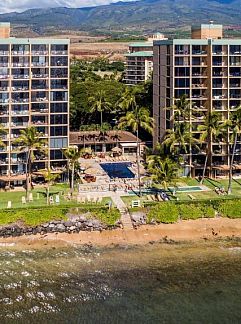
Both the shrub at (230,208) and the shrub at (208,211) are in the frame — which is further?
the shrub at (230,208)

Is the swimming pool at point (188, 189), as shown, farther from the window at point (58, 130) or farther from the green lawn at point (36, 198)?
the window at point (58, 130)

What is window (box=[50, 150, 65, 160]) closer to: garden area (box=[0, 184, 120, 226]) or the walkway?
garden area (box=[0, 184, 120, 226])

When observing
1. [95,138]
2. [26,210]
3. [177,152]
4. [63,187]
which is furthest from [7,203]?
[95,138]

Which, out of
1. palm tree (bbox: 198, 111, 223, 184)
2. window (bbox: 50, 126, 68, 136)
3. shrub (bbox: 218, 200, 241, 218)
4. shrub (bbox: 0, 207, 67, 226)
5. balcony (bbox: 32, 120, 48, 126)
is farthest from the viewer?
window (bbox: 50, 126, 68, 136)

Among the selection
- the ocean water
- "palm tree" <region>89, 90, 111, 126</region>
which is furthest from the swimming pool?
"palm tree" <region>89, 90, 111, 126</region>

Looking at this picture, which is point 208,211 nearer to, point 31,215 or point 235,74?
point 31,215

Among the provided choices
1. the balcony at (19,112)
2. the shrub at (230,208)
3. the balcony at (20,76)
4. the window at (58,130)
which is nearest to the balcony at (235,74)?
the shrub at (230,208)
